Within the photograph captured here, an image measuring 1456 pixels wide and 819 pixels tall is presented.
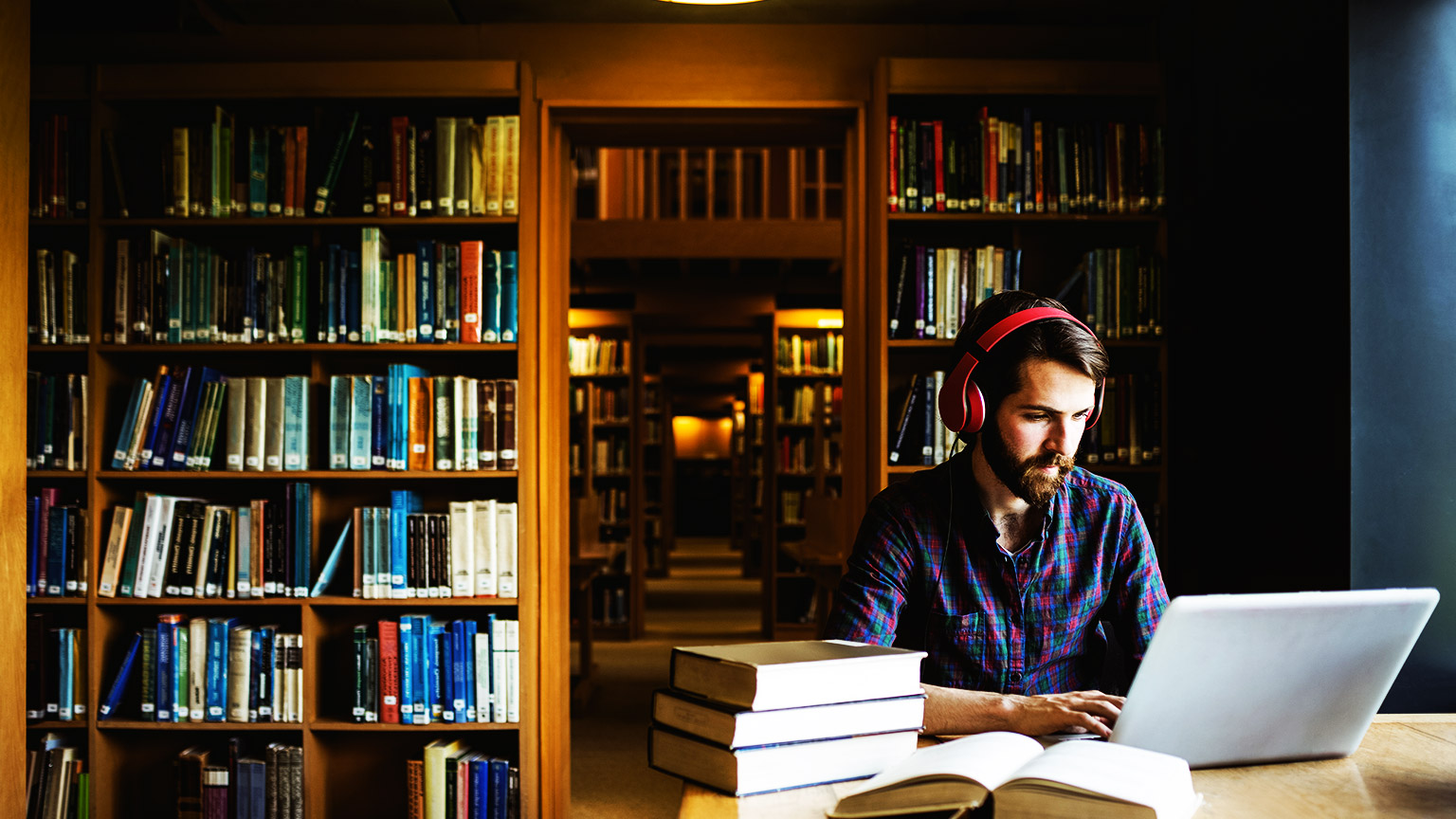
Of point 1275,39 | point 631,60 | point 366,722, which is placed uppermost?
point 631,60

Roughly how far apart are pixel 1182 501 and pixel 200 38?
344cm

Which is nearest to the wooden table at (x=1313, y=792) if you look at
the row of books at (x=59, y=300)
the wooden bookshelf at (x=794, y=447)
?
the row of books at (x=59, y=300)

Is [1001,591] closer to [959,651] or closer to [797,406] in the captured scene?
[959,651]

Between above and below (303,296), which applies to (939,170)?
above

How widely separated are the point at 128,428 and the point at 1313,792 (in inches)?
124

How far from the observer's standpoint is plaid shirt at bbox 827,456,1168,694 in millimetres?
1638

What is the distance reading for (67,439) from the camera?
3.05m

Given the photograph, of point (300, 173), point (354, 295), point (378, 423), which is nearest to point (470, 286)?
point (354, 295)

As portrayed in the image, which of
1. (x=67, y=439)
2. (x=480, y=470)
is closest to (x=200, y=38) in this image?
(x=67, y=439)

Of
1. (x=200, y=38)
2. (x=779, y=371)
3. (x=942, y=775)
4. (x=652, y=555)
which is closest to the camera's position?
(x=942, y=775)

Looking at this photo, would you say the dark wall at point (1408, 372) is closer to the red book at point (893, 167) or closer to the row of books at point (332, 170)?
the red book at point (893, 167)

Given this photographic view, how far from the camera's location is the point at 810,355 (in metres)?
7.56

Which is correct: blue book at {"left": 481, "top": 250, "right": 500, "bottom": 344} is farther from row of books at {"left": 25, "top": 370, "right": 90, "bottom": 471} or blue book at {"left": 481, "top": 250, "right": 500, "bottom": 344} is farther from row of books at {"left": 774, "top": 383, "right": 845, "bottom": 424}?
row of books at {"left": 774, "top": 383, "right": 845, "bottom": 424}

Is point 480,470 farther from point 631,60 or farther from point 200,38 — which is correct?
point 200,38
